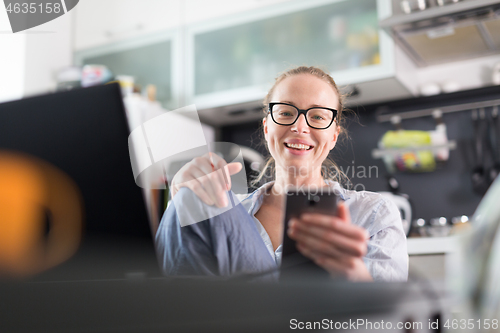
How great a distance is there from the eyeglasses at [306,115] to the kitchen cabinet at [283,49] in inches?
35.3

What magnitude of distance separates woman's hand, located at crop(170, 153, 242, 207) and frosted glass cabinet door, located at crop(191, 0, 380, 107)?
1.21 m

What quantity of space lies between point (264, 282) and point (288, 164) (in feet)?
1.49

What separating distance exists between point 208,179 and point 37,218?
0.61 ft

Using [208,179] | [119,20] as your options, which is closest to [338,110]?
[208,179]

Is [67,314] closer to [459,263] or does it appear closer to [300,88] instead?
[459,263]

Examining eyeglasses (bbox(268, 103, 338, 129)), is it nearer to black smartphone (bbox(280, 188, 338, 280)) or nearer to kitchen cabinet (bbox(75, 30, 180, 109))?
black smartphone (bbox(280, 188, 338, 280))

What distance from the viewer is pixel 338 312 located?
0.27 metres

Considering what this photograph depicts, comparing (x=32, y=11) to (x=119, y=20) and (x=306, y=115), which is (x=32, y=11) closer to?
(x=119, y=20)

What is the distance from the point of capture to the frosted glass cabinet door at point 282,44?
1.70 metres

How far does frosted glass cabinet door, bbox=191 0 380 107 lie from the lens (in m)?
1.70

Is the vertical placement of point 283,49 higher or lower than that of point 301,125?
higher

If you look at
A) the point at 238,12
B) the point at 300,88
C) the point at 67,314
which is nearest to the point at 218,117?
the point at 238,12

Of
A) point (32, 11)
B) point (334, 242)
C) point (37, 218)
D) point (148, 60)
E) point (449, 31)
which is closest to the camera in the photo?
point (334, 242)

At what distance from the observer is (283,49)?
1906mm
